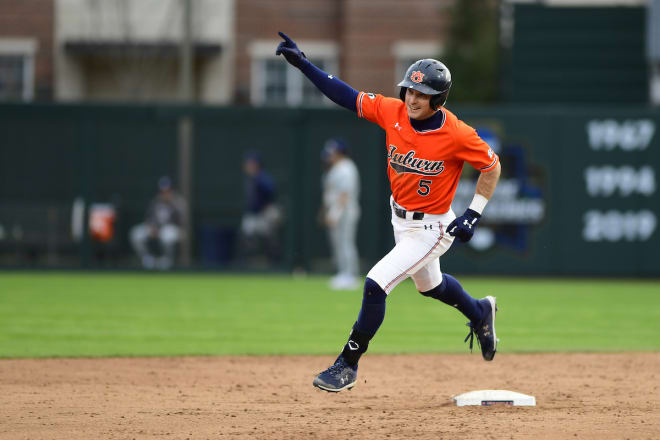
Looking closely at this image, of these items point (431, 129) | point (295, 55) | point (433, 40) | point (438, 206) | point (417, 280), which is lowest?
point (417, 280)

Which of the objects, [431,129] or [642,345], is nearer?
[431,129]

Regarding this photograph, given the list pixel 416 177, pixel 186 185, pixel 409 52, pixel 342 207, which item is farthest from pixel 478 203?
pixel 409 52

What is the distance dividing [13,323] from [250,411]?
5006mm

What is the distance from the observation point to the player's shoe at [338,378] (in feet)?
20.2

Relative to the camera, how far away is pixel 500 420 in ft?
18.9

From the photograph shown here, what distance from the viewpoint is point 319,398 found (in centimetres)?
660

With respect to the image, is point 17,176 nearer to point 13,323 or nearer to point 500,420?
point 13,323

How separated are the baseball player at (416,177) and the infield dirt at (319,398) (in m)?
0.52

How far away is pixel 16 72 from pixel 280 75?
656cm

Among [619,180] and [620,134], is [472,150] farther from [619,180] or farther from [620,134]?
[620,134]

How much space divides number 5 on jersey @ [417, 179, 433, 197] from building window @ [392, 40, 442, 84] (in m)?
18.1

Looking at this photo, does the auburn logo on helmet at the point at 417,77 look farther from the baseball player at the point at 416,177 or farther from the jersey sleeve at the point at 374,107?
the jersey sleeve at the point at 374,107

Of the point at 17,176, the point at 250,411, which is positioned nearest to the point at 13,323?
the point at 250,411

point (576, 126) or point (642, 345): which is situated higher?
point (576, 126)
